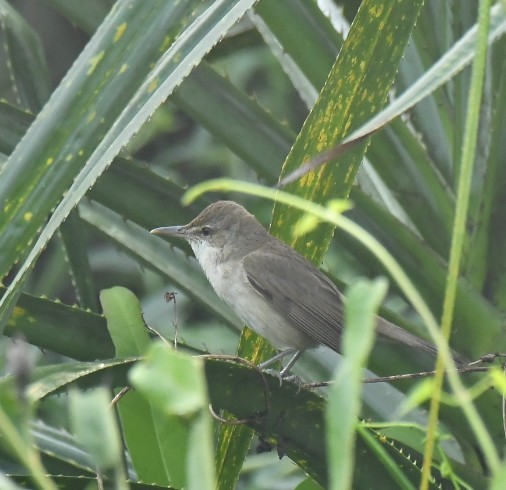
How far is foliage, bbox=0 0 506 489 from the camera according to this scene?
5.46ft

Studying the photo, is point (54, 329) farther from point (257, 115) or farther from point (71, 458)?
point (257, 115)

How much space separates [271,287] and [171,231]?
53cm

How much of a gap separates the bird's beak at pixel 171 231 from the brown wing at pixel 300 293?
1.03 ft

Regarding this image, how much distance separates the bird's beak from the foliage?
0.16 feet

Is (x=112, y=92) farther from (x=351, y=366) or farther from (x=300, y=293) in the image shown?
(x=300, y=293)

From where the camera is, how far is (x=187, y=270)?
9.77ft

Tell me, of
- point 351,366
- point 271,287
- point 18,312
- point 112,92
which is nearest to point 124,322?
point 18,312

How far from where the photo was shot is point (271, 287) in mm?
3424

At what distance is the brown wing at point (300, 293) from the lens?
3.17 meters

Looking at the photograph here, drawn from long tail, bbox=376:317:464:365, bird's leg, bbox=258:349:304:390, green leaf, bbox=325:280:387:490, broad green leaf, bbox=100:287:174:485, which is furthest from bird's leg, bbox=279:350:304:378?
green leaf, bbox=325:280:387:490

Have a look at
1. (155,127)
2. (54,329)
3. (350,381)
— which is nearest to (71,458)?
(54,329)

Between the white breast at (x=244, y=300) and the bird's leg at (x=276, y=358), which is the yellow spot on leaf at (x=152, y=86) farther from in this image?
the white breast at (x=244, y=300)

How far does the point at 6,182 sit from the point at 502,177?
1389mm

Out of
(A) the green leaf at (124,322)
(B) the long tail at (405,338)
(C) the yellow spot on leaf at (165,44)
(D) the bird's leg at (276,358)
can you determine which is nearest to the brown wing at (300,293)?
(D) the bird's leg at (276,358)
